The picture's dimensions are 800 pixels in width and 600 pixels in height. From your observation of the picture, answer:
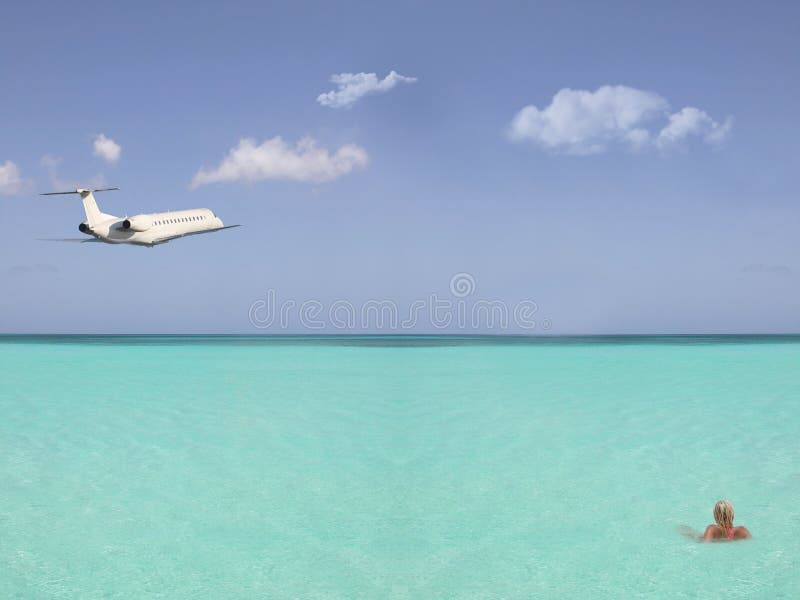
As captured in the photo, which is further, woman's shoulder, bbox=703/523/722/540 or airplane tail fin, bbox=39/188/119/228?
airplane tail fin, bbox=39/188/119/228

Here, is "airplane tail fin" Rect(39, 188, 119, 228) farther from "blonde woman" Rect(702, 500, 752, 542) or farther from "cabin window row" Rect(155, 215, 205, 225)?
"blonde woman" Rect(702, 500, 752, 542)

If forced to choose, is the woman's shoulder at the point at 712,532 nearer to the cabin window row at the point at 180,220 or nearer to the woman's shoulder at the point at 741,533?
the woman's shoulder at the point at 741,533

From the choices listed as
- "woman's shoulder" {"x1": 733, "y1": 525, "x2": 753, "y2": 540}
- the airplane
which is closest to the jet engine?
the airplane

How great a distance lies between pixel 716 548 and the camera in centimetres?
602

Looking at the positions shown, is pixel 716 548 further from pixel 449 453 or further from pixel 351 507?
pixel 449 453

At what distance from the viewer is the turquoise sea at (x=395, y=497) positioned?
17.7 ft

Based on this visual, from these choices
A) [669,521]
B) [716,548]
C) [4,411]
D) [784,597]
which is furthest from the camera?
[4,411]

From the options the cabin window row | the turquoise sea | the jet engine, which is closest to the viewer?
the turquoise sea

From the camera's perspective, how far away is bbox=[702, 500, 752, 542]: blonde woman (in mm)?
6242

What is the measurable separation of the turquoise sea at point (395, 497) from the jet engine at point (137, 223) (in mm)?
12023

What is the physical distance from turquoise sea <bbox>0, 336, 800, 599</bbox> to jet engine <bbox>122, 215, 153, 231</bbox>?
473 inches

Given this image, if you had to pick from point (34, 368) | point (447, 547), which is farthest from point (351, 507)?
point (34, 368)

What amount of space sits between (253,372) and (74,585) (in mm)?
22530

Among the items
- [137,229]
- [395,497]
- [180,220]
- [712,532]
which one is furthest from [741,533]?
[180,220]
